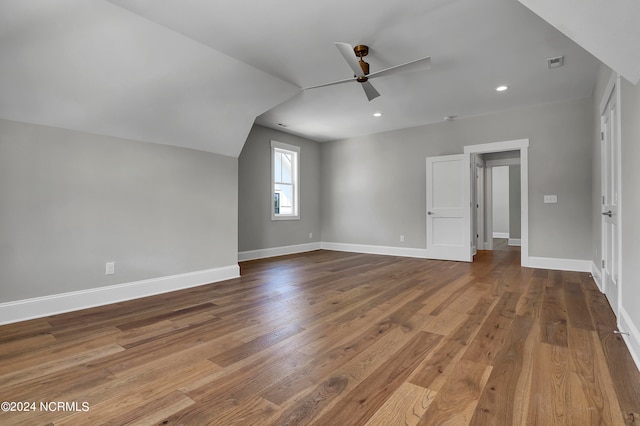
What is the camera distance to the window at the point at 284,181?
640 centimetres

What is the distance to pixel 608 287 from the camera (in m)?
3.11

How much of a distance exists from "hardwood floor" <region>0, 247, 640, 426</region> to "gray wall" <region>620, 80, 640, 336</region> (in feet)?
1.16

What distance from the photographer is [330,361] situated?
1897mm

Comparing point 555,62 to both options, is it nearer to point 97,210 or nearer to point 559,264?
point 559,264

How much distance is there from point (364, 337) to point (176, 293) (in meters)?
2.41

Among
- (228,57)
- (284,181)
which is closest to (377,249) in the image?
(284,181)

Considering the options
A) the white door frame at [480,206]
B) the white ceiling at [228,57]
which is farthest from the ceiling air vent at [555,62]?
the white door frame at [480,206]

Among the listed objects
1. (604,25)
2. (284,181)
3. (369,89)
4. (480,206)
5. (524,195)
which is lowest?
(480,206)

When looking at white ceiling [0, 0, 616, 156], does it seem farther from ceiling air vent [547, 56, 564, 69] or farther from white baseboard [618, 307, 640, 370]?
white baseboard [618, 307, 640, 370]

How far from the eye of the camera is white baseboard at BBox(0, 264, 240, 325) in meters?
2.69

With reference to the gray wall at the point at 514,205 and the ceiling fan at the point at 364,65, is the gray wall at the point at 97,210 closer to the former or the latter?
the ceiling fan at the point at 364,65

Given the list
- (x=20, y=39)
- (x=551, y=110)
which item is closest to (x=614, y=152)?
(x=551, y=110)

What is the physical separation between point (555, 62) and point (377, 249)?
4.29 m

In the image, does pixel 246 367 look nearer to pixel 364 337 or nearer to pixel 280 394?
pixel 280 394
